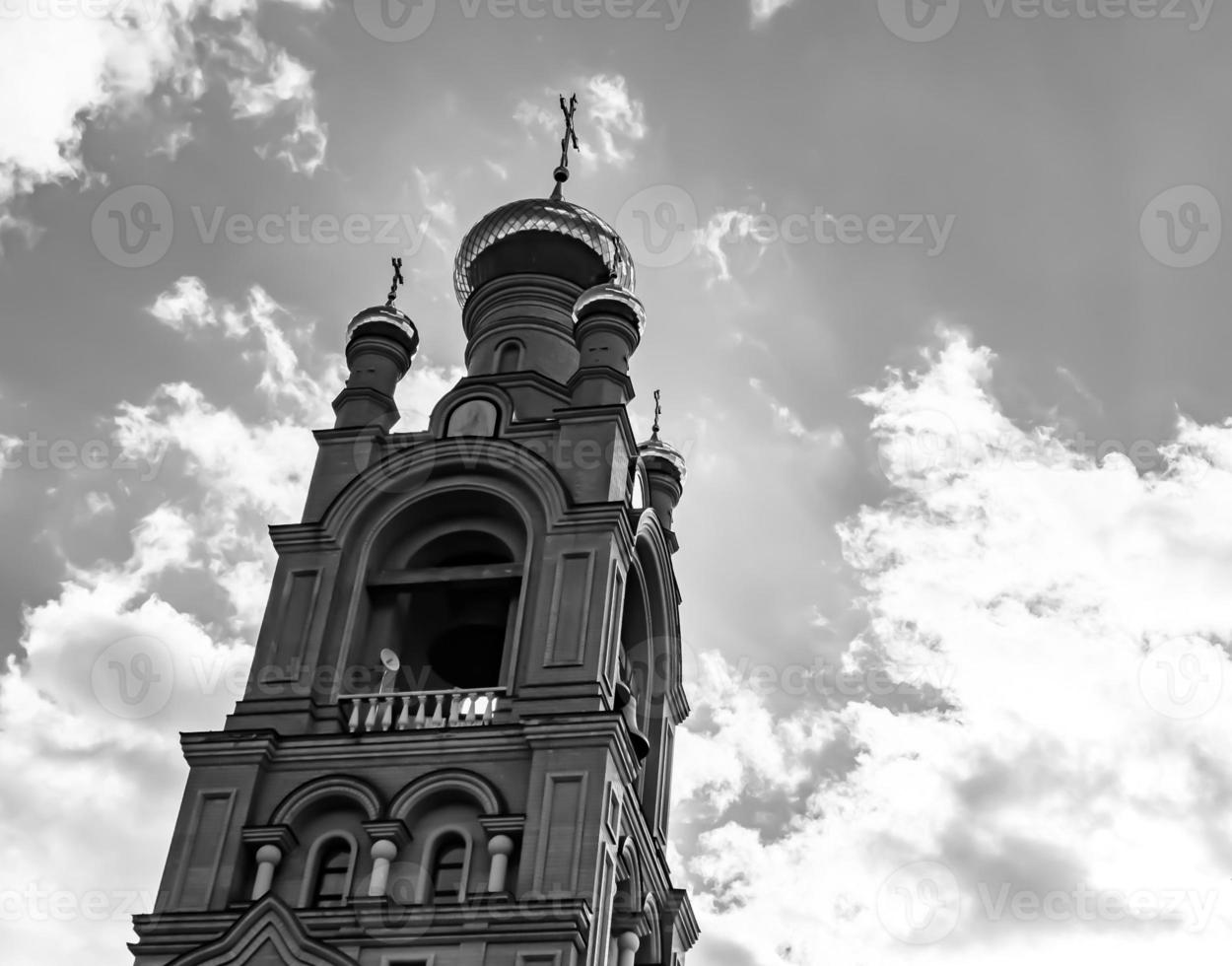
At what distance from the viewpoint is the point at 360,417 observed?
992 inches

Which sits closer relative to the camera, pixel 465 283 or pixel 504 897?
pixel 504 897

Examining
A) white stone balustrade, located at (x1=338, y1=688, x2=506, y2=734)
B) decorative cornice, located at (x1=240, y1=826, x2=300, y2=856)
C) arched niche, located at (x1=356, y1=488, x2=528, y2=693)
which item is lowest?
decorative cornice, located at (x1=240, y1=826, x2=300, y2=856)

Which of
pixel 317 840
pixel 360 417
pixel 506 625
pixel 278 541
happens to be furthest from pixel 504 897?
pixel 360 417

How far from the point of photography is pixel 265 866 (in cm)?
2067

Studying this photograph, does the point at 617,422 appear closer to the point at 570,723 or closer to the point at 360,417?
the point at 360,417

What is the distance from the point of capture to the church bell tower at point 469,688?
19938 millimetres

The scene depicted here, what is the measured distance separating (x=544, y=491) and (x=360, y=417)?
2968 millimetres

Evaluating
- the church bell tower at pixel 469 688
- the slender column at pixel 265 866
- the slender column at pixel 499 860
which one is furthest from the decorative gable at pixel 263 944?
the slender column at pixel 499 860

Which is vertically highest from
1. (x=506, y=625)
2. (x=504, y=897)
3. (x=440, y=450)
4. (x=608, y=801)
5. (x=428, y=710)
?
(x=440, y=450)

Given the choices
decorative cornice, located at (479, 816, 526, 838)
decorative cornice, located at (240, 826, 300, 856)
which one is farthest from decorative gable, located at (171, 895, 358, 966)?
decorative cornice, located at (479, 816, 526, 838)

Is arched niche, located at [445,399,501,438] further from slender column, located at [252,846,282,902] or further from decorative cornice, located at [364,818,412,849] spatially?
slender column, located at [252,846,282,902]

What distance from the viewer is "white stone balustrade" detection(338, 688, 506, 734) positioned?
2172cm

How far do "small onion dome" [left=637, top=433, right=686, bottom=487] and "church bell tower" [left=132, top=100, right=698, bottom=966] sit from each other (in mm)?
149

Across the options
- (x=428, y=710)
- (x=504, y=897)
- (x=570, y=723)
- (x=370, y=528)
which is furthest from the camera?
(x=370, y=528)
